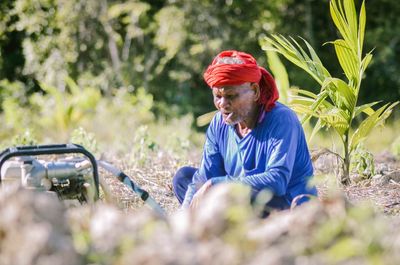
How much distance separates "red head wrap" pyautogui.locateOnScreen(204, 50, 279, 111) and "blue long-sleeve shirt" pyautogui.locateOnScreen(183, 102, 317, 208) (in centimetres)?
8

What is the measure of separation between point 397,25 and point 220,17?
285 cm

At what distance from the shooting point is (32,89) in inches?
513

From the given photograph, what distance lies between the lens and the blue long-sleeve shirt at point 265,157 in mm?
3844

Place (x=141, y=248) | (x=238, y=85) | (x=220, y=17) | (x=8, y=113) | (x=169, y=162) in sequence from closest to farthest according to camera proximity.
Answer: (x=141, y=248) < (x=238, y=85) < (x=169, y=162) < (x=8, y=113) < (x=220, y=17)

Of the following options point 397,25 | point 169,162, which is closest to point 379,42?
point 397,25

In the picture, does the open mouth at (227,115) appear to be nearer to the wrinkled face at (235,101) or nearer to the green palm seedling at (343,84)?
the wrinkled face at (235,101)

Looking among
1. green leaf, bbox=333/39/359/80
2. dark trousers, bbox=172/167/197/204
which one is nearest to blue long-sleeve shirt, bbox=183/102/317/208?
dark trousers, bbox=172/167/197/204

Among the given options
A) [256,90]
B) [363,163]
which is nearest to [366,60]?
[363,163]

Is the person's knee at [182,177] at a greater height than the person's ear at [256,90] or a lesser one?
lesser

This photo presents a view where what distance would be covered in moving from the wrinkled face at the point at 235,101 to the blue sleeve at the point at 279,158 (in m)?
0.17

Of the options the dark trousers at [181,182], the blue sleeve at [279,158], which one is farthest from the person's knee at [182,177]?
the blue sleeve at [279,158]

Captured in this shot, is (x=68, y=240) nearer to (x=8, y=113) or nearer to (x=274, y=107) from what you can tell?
(x=274, y=107)

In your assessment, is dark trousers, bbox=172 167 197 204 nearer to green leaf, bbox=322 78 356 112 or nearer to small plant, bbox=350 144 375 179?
green leaf, bbox=322 78 356 112

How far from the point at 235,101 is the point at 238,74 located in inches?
5.9
